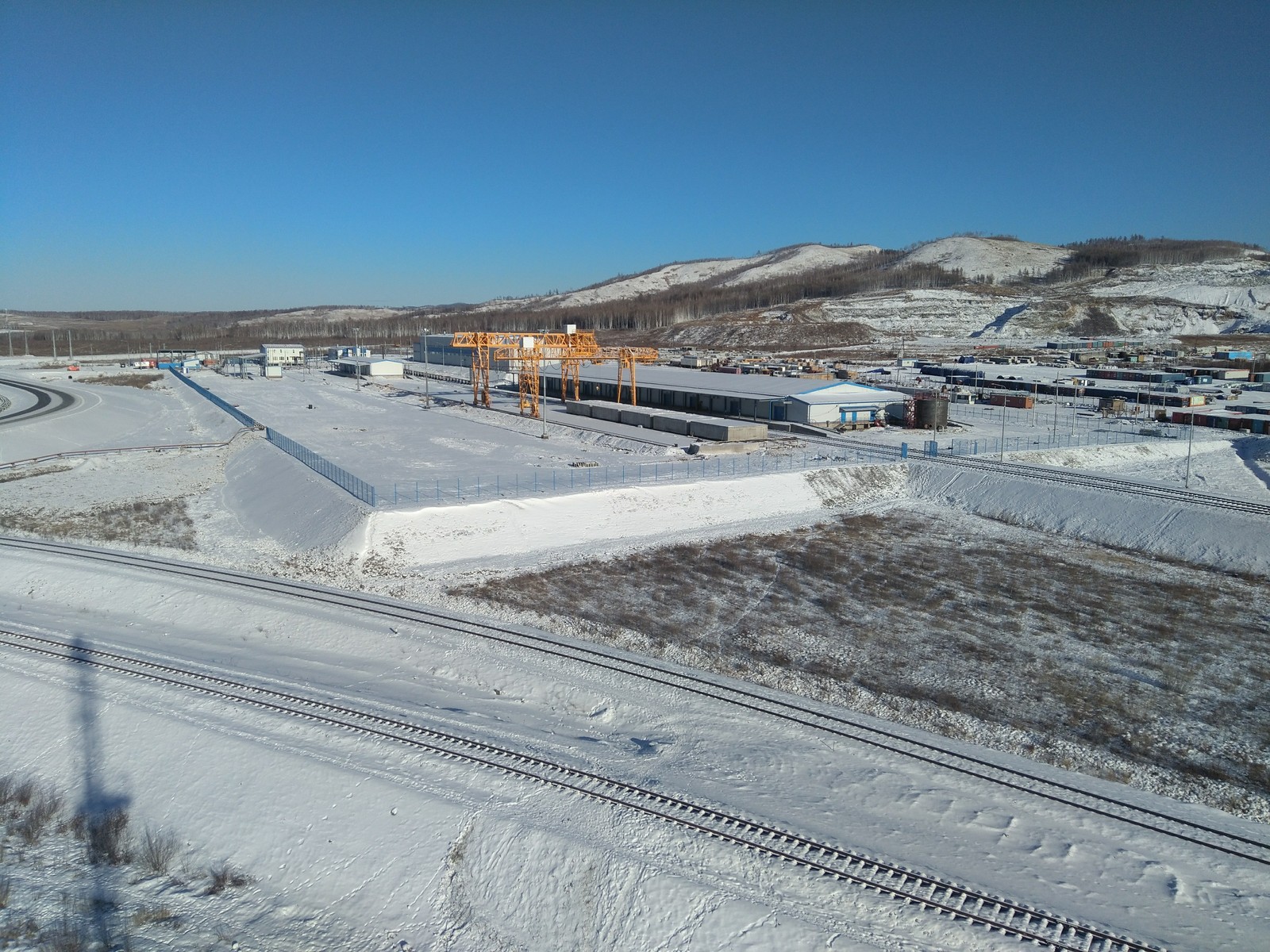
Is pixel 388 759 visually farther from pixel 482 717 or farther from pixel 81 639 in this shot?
pixel 81 639

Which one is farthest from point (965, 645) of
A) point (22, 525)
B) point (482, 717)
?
point (22, 525)

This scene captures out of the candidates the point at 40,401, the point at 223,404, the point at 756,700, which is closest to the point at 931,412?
the point at 756,700

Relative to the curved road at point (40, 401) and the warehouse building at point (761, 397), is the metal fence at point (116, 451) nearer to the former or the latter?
the curved road at point (40, 401)

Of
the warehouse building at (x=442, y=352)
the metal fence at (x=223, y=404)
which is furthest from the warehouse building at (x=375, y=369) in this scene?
the metal fence at (x=223, y=404)

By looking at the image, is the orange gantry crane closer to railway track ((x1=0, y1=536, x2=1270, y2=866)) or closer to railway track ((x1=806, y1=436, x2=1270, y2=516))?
railway track ((x1=806, y1=436, x2=1270, y2=516))

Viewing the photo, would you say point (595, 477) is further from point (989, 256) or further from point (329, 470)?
point (989, 256)

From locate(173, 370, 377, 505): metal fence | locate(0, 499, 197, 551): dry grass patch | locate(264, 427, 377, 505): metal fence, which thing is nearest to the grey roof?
locate(173, 370, 377, 505): metal fence
